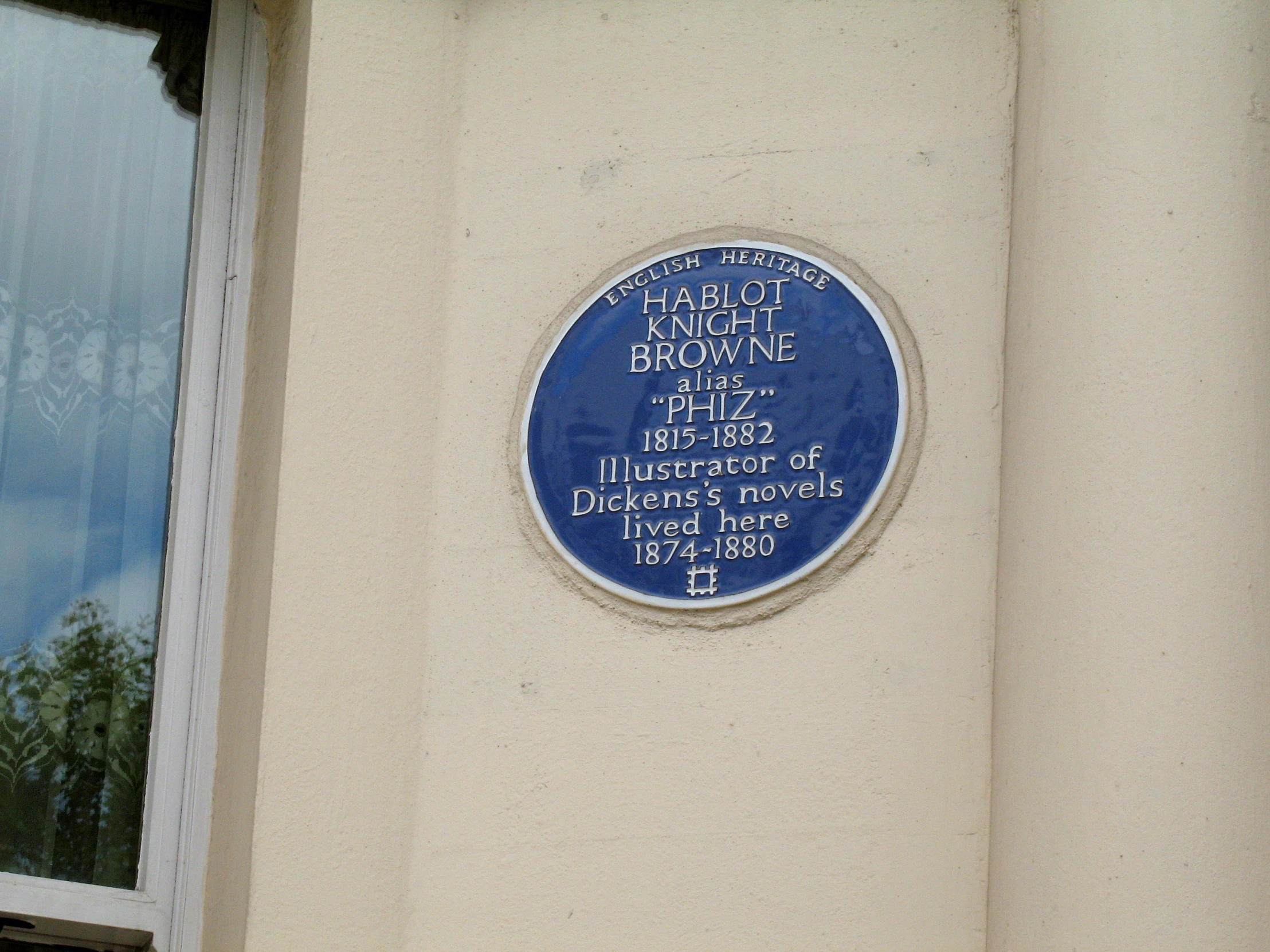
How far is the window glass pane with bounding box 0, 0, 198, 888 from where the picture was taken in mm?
4133

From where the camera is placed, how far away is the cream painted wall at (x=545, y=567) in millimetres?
3705

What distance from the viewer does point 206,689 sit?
4.18 meters

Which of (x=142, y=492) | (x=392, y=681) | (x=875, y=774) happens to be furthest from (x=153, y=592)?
(x=875, y=774)

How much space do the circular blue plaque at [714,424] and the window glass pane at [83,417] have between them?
97 cm

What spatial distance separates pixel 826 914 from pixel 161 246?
2.23 metres

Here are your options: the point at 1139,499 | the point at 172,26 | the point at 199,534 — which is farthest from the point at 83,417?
the point at 1139,499

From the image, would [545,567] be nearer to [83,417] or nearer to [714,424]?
[714,424]

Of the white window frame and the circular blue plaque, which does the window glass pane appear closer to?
the white window frame

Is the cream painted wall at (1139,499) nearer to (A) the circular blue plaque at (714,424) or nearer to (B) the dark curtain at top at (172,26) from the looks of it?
(A) the circular blue plaque at (714,424)

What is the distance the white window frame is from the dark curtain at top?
4 cm

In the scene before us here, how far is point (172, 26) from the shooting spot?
4668mm

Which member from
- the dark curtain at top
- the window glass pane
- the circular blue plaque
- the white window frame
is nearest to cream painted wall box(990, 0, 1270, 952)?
the circular blue plaque

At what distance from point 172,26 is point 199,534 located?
1.32 meters

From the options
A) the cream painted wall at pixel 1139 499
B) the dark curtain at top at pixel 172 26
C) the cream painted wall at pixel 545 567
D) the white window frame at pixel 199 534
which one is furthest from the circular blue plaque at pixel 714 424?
the dark curtain at top at pixel 172 26
